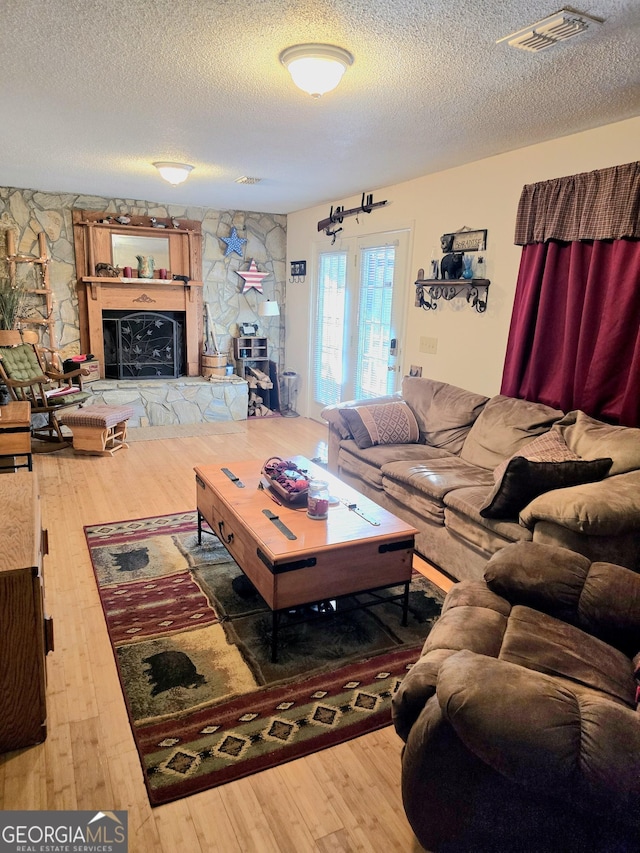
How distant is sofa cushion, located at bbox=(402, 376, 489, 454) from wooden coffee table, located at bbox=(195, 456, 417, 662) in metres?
1.30

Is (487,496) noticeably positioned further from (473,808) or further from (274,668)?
(473,808)

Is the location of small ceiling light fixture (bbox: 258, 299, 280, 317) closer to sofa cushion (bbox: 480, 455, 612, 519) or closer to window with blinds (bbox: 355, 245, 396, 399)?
window with blinds (bbox: 355, 245, 396, 399)

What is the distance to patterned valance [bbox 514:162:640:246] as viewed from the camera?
Result: 2.95 m

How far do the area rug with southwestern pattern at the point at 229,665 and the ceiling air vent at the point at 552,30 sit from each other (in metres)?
2.45

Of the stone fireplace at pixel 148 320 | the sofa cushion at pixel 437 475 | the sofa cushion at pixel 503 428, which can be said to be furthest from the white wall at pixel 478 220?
the stone fireplace at pixel 148 320

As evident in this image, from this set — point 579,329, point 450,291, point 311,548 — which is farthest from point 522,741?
point 450,291

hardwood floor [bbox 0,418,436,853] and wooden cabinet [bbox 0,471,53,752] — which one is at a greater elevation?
wooden cabinet [bbox 0,471,53,752]

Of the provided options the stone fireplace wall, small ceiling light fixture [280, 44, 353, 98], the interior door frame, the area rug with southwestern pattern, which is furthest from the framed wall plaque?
the stone fireplace wall

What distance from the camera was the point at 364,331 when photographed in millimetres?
5613

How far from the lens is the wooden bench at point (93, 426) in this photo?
4945 millimetres

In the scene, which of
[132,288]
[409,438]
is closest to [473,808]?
[409,438]

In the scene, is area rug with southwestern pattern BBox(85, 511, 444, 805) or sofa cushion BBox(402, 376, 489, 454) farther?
sofa cushion BBox(402, 376, 489, 454)

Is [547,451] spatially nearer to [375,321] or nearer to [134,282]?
[375,321]

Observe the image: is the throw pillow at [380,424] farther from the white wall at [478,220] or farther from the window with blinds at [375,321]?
the window with blinds at [375,321]
